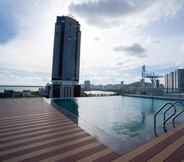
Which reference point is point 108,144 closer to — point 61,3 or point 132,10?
point 132,10

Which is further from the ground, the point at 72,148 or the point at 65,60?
the point at 65,60

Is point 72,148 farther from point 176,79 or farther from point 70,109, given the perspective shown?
point 176,79

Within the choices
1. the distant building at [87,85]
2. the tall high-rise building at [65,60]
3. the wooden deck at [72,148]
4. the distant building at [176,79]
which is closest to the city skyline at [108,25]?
the wooden deck at [72,148]

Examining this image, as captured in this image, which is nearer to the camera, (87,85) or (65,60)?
(65,60)

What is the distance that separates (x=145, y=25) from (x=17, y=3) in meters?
5.76

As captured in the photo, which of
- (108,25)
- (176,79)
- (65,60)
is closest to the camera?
(108,25)

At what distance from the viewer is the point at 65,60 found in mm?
15477

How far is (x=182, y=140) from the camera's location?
2428 millimetres

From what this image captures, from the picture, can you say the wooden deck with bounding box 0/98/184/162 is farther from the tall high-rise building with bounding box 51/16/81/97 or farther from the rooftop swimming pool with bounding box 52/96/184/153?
the tall high-rise building with bounding box 51/16/81/97

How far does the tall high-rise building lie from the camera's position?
15.1 metres

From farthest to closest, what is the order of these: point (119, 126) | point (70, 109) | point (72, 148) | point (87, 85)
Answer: point (87, 85), point (70, 109), point (119, 126), point (72, 148)

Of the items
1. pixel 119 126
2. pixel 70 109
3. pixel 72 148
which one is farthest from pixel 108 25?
pixel 72 148

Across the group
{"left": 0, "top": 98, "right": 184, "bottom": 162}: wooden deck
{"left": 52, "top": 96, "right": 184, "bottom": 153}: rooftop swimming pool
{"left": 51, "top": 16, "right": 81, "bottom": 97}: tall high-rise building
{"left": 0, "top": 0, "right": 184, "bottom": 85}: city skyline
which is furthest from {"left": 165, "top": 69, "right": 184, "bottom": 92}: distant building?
{"left": 0, "top": 98, "right": 184, "bottom": 162}: wooden deck

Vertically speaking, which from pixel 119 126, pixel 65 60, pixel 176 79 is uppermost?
pixel 65 60
